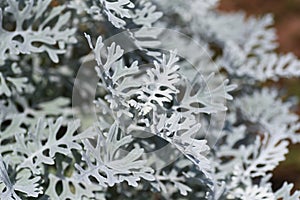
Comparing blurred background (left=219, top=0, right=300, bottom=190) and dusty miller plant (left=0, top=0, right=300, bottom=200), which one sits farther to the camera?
blurred background (left=219, top=0, right=300, bottom=190)

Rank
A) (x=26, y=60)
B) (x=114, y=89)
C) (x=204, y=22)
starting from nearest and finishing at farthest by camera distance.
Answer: (x=114, y=89) < (x=26, y=60) < (x=204, y=22)

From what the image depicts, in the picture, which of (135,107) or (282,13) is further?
(282,13)

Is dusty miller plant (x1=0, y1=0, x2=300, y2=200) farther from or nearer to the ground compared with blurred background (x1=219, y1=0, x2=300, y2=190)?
nearer to the ground

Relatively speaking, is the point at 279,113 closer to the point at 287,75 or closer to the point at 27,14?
the point at 287,75

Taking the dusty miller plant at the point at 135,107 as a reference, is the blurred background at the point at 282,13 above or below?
above

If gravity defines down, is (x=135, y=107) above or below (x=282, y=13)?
below

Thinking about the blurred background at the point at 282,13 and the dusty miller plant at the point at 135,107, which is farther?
the blurred background at the point at 282,13

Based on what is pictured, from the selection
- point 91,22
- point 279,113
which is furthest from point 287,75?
point 91,22

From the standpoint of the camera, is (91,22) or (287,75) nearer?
(91,22)
